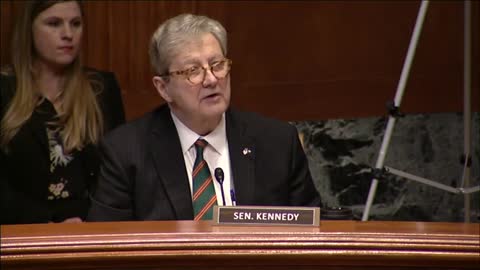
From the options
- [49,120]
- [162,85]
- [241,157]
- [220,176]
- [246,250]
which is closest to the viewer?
[246,250]

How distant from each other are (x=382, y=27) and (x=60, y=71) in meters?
1.47

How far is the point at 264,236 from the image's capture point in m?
1.93

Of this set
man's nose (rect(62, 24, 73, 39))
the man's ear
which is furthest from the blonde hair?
the man's ear

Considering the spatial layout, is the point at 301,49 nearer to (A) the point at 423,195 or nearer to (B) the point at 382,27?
(B) the point at 382,27

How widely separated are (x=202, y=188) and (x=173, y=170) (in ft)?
0.33

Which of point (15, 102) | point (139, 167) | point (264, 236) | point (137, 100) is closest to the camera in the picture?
point (264, 236)

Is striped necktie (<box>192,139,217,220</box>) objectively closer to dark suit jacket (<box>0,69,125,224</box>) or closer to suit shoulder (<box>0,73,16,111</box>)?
dark suit jacket (<box>0,69,125,224</box>)

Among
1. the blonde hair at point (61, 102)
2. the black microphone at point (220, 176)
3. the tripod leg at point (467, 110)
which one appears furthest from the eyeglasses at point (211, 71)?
the tripod leg at point (467, 110)

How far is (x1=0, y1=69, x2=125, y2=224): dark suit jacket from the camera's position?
3.81 meters

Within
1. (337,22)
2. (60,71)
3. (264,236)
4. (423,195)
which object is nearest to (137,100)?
(60,71)

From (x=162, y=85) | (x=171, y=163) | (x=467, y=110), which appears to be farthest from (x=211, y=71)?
(x=467, y=110)

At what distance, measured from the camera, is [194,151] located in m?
3.03

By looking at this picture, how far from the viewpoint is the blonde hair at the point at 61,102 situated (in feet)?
12.5

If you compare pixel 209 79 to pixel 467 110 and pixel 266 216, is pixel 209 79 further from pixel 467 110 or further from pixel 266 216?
pixel 467 110
